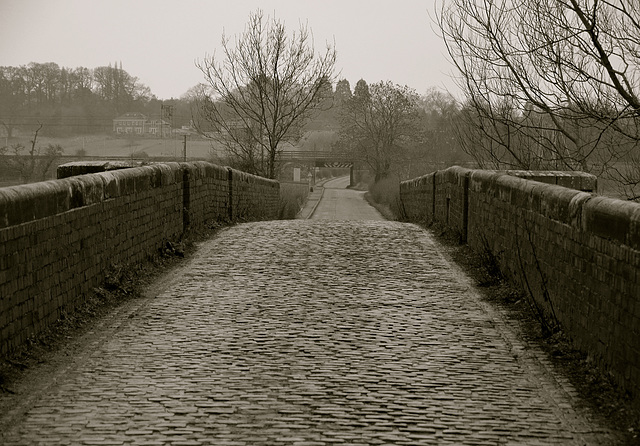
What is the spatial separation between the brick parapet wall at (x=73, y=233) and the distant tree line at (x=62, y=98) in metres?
103

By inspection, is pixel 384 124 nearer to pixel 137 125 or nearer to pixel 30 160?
pixel 30 160

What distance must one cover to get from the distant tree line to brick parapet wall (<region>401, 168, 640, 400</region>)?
10645 centimetres

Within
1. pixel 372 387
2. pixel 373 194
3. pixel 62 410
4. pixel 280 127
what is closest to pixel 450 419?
pixel 372 387

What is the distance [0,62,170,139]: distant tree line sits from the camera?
121750mm

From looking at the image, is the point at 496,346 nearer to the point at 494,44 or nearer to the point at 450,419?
the point at 450,419

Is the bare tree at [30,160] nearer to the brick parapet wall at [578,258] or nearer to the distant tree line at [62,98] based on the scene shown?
the brick parapet wall at [578,258]

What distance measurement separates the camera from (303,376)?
6.32 metres

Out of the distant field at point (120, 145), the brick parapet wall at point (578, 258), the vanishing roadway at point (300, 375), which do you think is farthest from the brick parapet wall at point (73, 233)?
the distant field at point (120, 145)

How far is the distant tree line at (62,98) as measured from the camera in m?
122

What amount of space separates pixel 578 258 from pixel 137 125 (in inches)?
5440

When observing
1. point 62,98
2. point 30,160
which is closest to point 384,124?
point 30,160

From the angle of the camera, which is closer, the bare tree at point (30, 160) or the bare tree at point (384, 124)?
the bare tree at point (30, 160)

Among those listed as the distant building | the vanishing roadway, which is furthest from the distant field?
the vanishing roadway

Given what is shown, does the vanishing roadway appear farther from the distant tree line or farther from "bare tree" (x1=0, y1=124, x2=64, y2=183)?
the distant tree line
